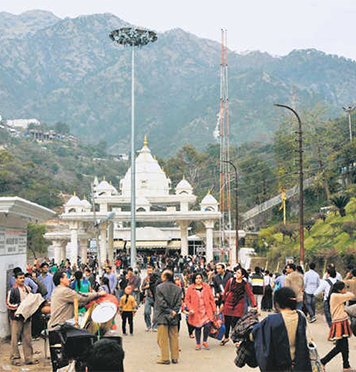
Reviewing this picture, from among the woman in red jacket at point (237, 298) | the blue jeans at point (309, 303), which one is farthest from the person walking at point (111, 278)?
the woman in red jacket at point (237, 298)

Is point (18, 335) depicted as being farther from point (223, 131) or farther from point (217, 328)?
point (223, 131)

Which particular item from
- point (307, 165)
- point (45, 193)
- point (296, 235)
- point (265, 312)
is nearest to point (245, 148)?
point (45, 193)

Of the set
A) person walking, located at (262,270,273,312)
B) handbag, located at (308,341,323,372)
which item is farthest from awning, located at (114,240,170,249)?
handbag, located at (308,341,323,372)

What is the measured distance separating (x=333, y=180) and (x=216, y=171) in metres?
39.2

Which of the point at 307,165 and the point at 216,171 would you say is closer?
the point at 307,165

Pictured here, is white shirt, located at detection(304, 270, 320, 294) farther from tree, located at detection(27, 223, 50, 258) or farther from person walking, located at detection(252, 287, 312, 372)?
tree, located at detection(27, 223, 50, 258)

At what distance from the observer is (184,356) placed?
34.8 feet

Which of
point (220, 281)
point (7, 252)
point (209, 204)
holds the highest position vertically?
point (209, 204)

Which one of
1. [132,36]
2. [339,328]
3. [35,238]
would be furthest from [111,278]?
[35,238]

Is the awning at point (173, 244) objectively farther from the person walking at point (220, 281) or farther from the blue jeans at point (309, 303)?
the person walking at point (220, 281)

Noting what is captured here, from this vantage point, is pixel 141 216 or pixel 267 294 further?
pixel 141 216

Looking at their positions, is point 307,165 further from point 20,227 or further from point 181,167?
point 20,227

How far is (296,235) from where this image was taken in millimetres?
38875

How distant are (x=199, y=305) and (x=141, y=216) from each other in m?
31.8
